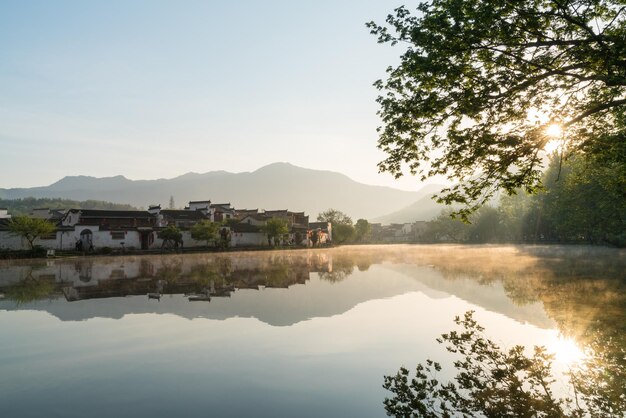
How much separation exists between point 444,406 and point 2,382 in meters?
7.07

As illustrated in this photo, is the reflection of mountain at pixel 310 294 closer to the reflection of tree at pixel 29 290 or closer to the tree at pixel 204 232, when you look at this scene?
the reflection of tree at pixel 29 290

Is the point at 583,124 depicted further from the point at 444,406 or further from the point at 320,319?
the point at 444,406

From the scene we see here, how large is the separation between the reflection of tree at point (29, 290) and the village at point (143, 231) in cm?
2877

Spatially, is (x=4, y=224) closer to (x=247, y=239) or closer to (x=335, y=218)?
(x=247, y=239)

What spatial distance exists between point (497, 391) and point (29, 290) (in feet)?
65.5

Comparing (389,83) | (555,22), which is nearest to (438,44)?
(389,83)

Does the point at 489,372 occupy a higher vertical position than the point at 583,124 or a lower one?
lower

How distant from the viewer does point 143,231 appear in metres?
62.1

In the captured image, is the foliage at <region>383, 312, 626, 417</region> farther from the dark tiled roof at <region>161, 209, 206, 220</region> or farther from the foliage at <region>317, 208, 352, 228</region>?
the foliage at <region>317, 208, 352, 228</region>

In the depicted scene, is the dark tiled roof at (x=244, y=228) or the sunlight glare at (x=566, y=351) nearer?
the sunlight glare at (x=566, y=351)

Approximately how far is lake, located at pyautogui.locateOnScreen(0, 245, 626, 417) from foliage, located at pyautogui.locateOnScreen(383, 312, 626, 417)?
339 mm

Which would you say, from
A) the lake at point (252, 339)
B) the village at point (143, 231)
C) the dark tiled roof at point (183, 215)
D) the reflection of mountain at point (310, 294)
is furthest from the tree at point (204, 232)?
the lake at point (252, 339)

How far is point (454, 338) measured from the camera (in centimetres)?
895

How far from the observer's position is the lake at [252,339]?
18.8 ft
